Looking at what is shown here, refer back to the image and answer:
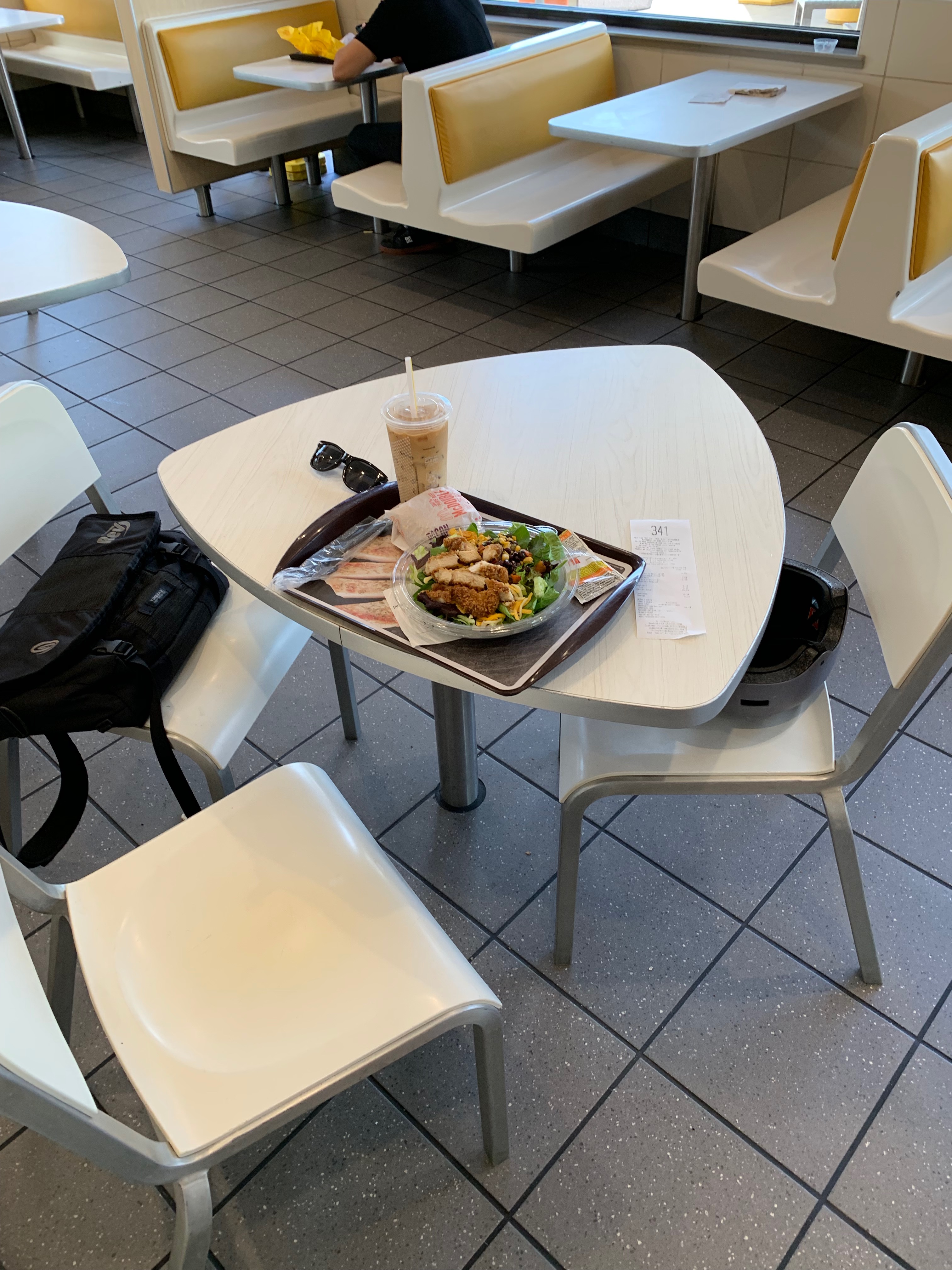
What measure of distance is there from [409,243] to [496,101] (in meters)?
0.92

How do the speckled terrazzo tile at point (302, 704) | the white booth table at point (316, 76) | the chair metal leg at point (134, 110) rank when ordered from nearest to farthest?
the speckled terrazzo tile at point (302, 704)
the white booth table at point (316, 76)
the chair metal leg at point (134, 110)

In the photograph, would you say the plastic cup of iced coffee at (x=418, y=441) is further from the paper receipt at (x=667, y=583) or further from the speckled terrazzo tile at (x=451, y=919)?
the speckled terrazzo tile at (x=451, y=919)

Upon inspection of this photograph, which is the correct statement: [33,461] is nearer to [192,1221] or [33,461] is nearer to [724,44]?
[192,1221]

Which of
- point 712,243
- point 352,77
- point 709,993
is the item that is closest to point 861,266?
point 712,243

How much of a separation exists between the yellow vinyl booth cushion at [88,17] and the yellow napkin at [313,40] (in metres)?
2.13

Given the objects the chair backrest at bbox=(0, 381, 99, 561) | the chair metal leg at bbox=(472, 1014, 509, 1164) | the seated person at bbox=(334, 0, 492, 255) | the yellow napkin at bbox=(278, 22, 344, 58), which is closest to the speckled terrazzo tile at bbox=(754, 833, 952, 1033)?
the chair metal leg at bbox=(472, 1014, 509, 1164)

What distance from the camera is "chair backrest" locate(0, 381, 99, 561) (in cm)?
147

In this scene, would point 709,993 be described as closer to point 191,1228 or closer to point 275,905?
point 275,905

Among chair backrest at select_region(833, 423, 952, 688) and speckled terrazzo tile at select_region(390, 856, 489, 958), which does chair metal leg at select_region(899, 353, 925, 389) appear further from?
speckled terrazzo tile at select_region(390, 856, 489, 958)

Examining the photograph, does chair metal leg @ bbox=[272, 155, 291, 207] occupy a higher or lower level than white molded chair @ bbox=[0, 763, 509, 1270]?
lower

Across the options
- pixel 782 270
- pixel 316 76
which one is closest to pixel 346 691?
pixel 782 270

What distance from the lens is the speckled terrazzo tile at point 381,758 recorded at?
1895 millimetres

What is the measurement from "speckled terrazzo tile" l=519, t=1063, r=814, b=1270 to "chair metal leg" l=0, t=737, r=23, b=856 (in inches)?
42.5

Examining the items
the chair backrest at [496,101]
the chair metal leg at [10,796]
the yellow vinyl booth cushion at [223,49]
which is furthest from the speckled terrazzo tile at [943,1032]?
the yellow vinyl booth cushion at [223,49]
